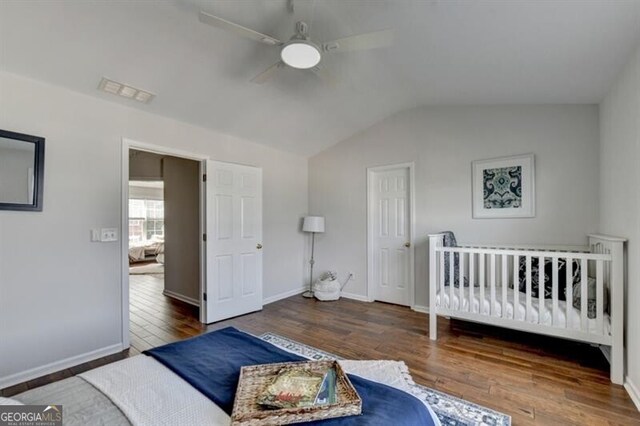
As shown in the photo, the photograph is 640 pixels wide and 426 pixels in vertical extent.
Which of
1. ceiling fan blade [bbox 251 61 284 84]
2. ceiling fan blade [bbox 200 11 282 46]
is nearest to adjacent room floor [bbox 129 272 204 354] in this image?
ceiling fan blade [bbox 251 61 284 84]

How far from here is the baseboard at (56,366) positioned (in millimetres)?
2247

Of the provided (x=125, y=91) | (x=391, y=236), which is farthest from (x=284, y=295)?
(x=125, y=91)

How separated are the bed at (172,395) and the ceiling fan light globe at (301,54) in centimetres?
190

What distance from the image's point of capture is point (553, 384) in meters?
2.22

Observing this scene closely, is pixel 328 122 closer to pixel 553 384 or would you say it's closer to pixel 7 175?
pixel 7 175

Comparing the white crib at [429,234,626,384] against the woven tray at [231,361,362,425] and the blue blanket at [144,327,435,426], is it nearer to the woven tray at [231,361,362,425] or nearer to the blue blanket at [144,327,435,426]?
the blue blanket at [144,327,435,426]

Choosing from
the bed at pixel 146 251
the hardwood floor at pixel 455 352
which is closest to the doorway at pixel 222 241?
the hardwood floor at pixel 455 352

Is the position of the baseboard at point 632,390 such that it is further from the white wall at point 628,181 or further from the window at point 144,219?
the window at point 144,219

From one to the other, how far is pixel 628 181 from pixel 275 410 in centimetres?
284

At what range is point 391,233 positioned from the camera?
4.34 meters

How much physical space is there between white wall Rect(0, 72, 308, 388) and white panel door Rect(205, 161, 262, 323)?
0.84 meters

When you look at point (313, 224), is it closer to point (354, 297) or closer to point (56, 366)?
point (354, 297)

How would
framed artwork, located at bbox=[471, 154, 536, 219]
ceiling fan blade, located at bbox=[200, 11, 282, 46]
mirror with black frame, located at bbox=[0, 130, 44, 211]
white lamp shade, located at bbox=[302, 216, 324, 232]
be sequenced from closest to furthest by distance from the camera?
1. ceiling fan blade, located at bbox=[200, 11, 282, 46]
2. mirror with black frame, located at bbox=[0, 130, 44, 211]
3. framed artwork, located at bbox=[471, 154, 536, 219]
4. white lamp shade, located at bbox=[302, 216, 324, 232]

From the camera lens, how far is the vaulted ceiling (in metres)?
1.93
